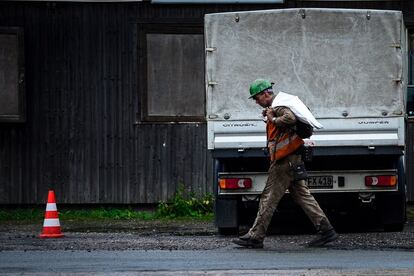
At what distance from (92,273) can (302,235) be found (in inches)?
223

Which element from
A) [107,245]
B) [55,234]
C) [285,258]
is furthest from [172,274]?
[55,234]

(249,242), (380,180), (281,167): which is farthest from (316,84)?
(249,242)

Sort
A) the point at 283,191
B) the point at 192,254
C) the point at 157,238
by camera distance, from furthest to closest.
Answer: the point at 157,238
the point at 283,191
the point at 192,254

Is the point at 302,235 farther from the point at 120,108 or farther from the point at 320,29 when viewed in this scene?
the point at 120,108

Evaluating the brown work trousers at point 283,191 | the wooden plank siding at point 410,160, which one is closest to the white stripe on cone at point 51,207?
the brown work trousers at point 283,191

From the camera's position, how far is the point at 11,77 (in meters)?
20.8

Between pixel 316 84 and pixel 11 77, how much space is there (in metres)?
6.84

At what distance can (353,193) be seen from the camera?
625 inches

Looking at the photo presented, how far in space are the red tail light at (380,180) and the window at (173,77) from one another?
574 centimetres

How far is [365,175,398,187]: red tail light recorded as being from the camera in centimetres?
1582

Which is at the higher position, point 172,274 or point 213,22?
point 213,22

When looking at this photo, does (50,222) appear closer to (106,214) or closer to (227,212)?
(227,212)

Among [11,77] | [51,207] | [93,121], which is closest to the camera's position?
[51,207]

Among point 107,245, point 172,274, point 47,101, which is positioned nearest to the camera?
point 172,274
